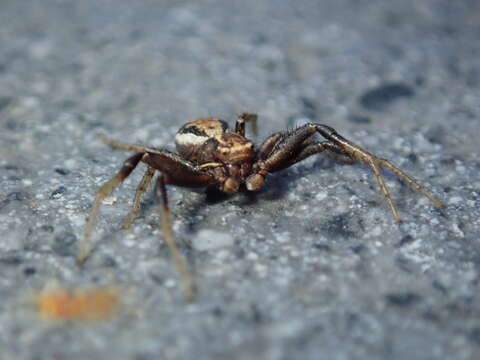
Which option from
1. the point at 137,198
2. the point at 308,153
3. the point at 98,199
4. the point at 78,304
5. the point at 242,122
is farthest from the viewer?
the point at 242,122

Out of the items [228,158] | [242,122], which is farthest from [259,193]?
[242,122]

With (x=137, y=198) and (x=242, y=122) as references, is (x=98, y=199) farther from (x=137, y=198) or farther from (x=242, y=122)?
(x=242, y=122)

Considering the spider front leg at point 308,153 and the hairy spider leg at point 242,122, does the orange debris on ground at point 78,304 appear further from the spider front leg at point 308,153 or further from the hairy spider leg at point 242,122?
the hairy spider leg at point 242,122

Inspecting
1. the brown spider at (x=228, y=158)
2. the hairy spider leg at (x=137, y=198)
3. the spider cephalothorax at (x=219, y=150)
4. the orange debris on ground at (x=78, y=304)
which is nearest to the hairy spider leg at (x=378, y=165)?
the brown spider at (x=228, y=158)

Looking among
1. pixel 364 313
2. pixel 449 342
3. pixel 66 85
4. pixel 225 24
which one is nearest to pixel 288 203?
pixel 364 313

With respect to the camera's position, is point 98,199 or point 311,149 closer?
point 98,199
